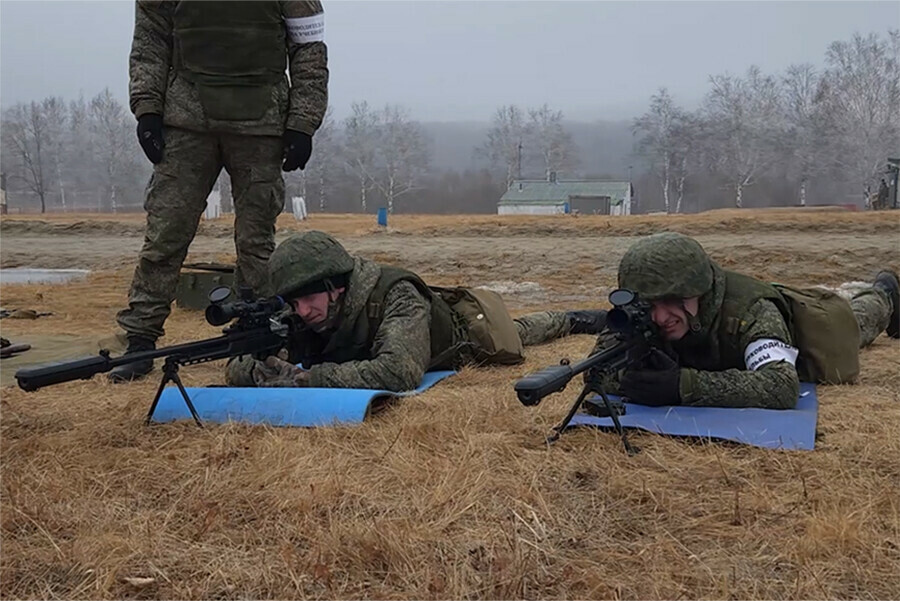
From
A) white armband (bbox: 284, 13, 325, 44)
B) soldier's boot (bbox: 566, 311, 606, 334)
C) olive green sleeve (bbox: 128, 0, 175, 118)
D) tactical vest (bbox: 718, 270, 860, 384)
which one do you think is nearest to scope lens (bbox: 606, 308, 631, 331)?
tactical vest (bbox: 718, 270, 860, 384)

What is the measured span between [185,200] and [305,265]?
147 cm

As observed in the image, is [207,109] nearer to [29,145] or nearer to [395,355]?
[395,355]

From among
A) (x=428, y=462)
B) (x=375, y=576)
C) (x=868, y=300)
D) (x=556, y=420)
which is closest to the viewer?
(x=375, y=576)

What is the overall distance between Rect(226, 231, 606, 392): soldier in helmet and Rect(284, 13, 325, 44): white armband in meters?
1.53

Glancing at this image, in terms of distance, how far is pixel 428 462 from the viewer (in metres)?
2.95

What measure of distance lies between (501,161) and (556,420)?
66.1 metres

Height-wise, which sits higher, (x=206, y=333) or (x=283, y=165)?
(x=283, y=165)

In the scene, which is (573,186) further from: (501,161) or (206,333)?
(206,333)

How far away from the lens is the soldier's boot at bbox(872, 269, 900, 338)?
6023 mm

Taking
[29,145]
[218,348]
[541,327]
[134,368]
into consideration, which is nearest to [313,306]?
[218,348]

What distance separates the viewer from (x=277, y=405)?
3729mm

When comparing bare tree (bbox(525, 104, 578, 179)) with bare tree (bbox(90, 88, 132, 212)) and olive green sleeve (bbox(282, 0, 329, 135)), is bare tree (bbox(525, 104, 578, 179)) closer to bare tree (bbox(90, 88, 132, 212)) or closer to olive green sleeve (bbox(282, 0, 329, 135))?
bare tree (bbox(90, 88, 132, 212))

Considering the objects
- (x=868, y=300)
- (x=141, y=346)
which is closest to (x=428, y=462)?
(x=141, y=346)

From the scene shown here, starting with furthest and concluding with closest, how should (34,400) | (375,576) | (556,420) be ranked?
(34,400) → (556,420) → (375,576)
